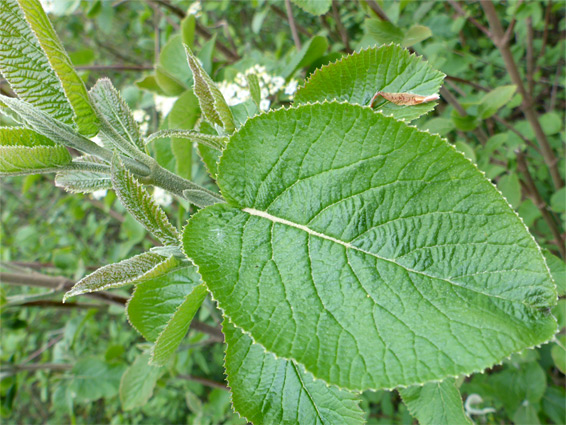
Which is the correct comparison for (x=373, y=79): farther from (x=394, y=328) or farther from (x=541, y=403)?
(x=541, y=403)

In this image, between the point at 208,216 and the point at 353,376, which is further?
the point at 208,216

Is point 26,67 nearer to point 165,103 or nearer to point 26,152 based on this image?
point 26,152

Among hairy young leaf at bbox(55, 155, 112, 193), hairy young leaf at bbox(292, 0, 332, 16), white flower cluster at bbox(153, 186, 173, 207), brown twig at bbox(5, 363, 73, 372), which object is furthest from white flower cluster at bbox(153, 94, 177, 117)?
brown twig at bbox(5, 363, 73, 372)

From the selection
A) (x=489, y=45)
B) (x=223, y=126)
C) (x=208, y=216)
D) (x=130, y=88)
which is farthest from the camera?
(x=489, y=45)

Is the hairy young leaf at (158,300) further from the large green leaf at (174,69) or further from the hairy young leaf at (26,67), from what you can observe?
the large green leaf at (174,69)

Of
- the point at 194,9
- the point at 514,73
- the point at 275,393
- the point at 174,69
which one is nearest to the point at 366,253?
the point at 275,393

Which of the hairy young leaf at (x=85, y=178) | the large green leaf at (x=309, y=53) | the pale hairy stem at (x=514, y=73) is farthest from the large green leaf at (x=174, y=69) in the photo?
the pale hairy stem at (x=514, y=73)

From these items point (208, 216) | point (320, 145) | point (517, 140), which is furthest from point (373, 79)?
point (517, 140)
